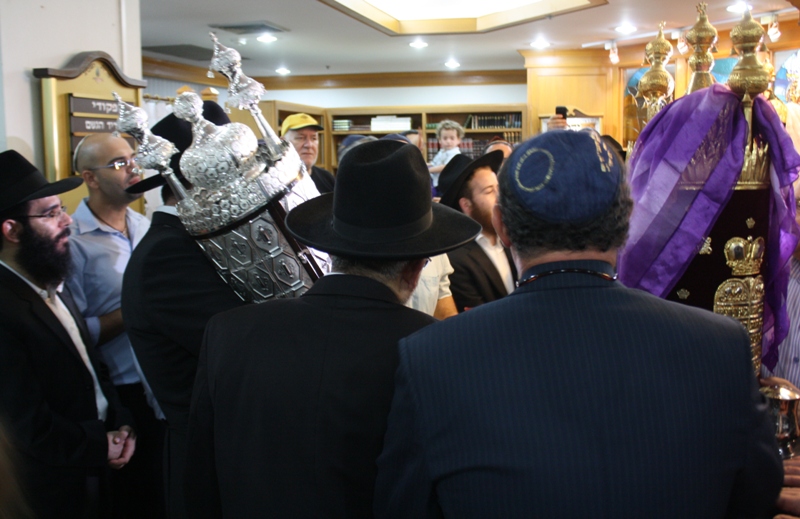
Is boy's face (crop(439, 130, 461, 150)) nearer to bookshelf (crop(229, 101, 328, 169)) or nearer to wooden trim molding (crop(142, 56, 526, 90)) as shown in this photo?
bookshelf (crop(229, 101, 328, 169))

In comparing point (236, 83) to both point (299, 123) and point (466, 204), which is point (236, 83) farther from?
point (299, 123)

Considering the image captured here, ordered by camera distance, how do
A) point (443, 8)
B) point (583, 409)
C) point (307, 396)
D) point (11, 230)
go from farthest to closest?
point (443, 8) < point (11, 230) < point (307, 396) < point (583, 409)

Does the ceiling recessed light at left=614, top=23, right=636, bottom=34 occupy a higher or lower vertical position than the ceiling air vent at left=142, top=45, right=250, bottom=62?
lower

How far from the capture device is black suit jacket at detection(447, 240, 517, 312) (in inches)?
98.4

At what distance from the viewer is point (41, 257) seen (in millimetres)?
2096

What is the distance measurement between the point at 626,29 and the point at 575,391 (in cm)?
779

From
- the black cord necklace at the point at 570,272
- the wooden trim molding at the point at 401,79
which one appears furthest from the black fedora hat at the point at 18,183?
the wooden trim molding at the point at 401,79

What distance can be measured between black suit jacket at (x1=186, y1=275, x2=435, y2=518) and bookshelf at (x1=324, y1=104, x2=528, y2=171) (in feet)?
30.7

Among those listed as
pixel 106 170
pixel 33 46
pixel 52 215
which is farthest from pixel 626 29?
pixel 52 215

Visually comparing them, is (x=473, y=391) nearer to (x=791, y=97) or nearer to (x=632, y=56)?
(x=791, y=97)

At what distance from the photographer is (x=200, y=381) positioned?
127 centimetres

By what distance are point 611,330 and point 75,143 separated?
10.8 ft

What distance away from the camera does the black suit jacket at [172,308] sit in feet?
5.15

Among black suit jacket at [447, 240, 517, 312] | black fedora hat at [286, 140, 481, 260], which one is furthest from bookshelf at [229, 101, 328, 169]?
black fedora hat at [286, 140, 481, 260]
